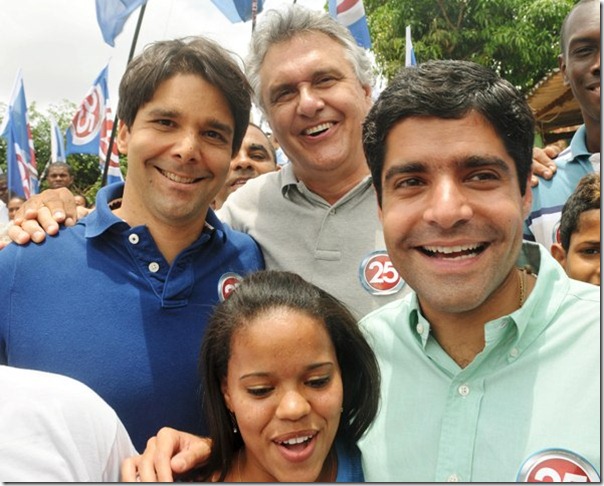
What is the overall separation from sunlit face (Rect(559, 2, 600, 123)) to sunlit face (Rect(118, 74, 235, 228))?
A: 203 cm

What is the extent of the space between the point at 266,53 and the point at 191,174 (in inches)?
40.8

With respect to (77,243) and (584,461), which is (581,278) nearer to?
(584,461)

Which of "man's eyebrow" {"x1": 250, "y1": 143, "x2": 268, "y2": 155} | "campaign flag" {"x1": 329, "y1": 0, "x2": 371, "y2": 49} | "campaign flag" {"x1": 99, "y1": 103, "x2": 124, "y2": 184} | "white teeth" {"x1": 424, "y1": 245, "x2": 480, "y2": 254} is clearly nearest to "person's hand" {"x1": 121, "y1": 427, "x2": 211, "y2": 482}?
"white teeth" {"x1": 424, "y1": 245, "x2": 480, "y2": 254}

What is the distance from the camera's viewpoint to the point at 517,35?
17.3m

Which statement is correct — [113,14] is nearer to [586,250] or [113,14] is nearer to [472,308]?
[586,250]

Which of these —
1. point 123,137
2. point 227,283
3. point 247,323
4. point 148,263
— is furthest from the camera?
point 123,137

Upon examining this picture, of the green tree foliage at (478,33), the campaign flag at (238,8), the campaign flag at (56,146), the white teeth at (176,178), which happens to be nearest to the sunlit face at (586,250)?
the white teeth at (176,178)

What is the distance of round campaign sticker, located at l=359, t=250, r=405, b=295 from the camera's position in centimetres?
272

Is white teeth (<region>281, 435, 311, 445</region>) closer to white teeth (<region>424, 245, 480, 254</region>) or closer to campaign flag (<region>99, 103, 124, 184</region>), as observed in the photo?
white teeth (<region>424, 245, 480, 254</region>)

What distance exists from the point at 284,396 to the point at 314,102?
156 cm

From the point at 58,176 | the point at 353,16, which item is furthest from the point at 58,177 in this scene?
the point at 353,16

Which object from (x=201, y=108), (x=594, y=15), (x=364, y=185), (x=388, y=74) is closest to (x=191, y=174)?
(x=201, y=108)

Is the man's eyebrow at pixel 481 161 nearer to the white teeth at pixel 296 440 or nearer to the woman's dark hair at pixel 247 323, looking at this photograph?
the woman's dark hair at pixel 247 323

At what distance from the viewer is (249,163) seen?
5137 millimetres
